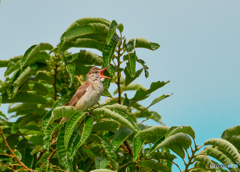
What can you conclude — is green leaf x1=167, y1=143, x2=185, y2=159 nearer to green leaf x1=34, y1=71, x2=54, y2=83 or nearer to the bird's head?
the bird's head

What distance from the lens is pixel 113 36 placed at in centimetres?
403

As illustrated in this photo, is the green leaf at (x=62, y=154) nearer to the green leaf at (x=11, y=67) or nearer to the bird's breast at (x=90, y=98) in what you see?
the bird's breast at (x=90, y=98)

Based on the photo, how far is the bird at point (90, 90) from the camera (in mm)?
4766

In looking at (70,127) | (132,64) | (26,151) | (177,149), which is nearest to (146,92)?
(132,64)

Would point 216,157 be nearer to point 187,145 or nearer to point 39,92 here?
point 187,145

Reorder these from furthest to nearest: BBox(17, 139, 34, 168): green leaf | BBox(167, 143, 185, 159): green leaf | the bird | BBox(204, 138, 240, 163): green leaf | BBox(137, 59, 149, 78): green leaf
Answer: the bird < BBox(137, 59, 149, 78): green leaf < BBox(17, 139, 34, 168): green leaf < BBox(167, 143, 185, 159): green leaf < BBox(204, 138, 240, 163): green leaf

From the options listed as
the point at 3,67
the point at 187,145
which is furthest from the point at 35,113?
the point at 187,145

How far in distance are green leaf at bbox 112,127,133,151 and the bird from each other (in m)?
1.37

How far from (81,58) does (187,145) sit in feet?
6.66

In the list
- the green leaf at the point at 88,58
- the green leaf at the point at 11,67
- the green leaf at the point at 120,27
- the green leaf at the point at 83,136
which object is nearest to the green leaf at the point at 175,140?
the green leaf at the point at 83,136

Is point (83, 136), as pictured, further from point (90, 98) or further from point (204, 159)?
point (90, 98)

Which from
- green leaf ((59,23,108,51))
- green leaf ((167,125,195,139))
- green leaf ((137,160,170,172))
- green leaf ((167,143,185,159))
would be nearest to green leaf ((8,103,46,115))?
green leaf ((59,23,108,51))

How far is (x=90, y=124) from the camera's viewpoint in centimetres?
337

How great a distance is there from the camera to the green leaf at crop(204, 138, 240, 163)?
10.1 feet
